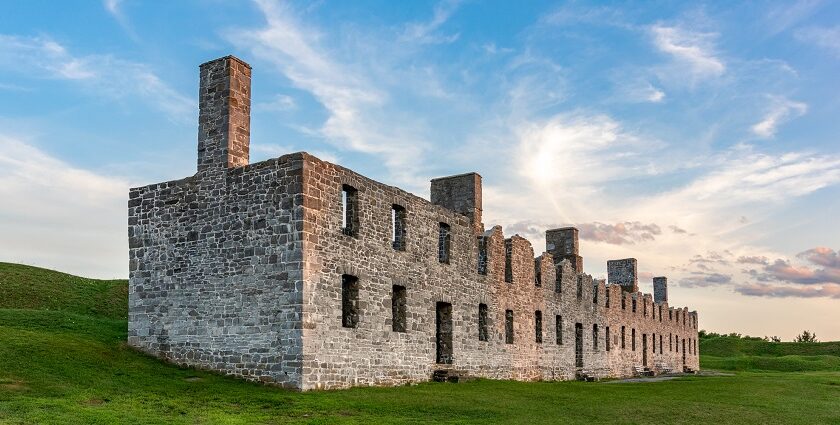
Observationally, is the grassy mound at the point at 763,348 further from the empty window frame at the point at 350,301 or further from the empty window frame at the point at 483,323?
the empty window frame at the point at 350,301

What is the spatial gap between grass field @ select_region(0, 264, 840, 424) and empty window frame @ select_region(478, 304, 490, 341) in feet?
12.2

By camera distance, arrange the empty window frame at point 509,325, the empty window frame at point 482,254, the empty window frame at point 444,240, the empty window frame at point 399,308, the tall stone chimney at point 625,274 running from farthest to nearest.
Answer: the tall stone chimney at point 625,274
the empty window frame at point 509,325
the empty window frame at point 482,254
the empty window frame at point 444,240
the empty window frame at point 399,308

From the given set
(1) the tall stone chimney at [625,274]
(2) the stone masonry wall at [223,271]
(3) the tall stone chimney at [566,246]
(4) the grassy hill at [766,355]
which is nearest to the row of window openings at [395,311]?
(2) the stone masonry wall at [223,271]

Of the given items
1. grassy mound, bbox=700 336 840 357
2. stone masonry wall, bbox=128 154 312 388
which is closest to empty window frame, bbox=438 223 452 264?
stone masonry wall, bbox=128 154 312 388

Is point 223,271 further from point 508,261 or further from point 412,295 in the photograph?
point 508,261

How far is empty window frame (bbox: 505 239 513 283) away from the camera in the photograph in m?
32.1

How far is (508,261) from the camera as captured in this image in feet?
106

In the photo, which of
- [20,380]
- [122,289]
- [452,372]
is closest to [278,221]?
[20,380]

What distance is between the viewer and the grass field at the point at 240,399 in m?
15.6

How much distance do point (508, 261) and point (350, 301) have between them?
11.4 m

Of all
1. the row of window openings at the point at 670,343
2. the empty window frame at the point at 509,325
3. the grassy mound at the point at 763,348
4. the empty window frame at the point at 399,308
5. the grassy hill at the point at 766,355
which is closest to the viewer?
the empty window frame at the point at 399,308

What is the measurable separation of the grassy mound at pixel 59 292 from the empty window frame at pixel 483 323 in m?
13.7

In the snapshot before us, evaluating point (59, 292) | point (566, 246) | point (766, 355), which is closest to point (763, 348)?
point (766, 355)

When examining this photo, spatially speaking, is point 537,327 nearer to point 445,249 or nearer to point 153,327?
point 445,249
